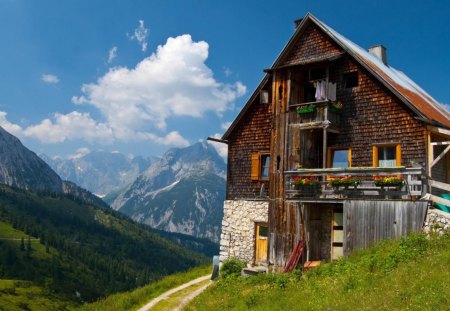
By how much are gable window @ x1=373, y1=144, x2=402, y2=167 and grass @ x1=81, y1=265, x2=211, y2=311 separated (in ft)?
52.8

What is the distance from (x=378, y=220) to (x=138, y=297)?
54.3ft

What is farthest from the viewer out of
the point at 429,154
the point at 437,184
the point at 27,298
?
the point at 27,298

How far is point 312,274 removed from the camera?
20406 mm

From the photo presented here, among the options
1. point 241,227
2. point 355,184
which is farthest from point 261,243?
point 355,184

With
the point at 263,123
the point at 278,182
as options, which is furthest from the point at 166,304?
the point at 263,123

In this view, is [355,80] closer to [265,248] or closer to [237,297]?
[265,248]

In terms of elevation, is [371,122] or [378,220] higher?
[371,122]

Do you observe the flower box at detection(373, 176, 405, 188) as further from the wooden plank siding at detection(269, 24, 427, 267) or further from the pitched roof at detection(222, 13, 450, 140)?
the pitched roof at detection(222, 13, 450, 140)

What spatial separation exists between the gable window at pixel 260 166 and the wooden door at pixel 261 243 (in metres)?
3.12

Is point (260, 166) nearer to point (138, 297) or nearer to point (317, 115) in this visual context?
point (317, 115)

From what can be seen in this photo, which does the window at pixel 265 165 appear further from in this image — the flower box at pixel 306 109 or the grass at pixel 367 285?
the grass at pixel 367 285

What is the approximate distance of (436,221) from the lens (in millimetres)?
19109

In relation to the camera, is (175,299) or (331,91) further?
(175,299)

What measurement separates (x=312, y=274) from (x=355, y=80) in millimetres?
11485
